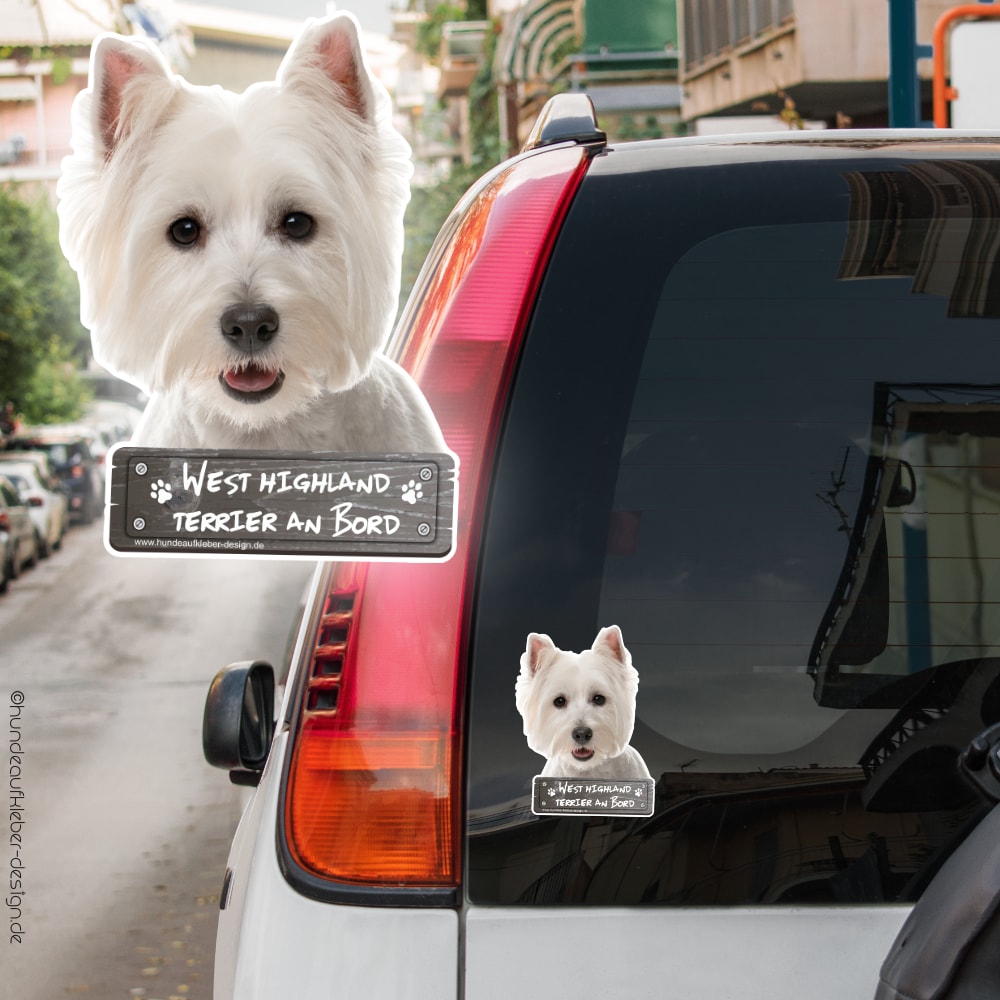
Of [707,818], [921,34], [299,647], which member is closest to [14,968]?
[299,647]

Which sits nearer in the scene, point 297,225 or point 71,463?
point 297,225

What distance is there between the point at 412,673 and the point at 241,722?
26.1 inches

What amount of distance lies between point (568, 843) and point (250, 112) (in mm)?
881

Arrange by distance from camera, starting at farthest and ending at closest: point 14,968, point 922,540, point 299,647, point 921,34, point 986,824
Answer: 1. point 921,34
2. point 14,968
3. point 299,647
4. point 922,540
5. point 986,824

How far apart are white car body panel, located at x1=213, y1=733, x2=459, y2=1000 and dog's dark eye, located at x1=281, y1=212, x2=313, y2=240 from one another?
0.72 m

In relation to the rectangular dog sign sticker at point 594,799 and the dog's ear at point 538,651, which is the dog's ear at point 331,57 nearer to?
the dog's ear at point 538,651

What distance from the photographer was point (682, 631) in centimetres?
158

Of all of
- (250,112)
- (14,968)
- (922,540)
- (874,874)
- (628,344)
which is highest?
(250,112)

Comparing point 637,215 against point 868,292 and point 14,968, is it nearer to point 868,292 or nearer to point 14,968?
point 868,292

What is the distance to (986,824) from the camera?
151cm

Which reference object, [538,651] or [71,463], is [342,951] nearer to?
[538,651]

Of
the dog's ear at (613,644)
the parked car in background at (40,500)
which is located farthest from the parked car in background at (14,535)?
the dog's ear at (613,644)

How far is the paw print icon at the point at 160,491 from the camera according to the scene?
63.5 inches

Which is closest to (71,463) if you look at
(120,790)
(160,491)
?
(120,790)
